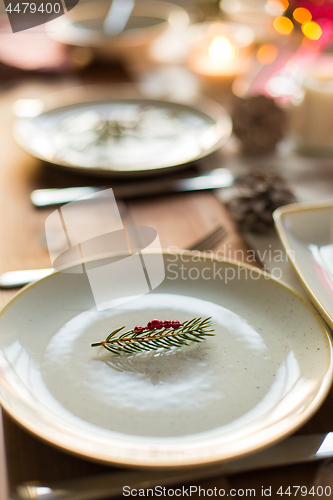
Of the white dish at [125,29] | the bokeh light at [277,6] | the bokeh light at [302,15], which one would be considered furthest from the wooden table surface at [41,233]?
the bokeh light at [277,6]

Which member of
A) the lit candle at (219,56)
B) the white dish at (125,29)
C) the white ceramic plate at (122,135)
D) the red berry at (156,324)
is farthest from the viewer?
the white dish at (125,29)

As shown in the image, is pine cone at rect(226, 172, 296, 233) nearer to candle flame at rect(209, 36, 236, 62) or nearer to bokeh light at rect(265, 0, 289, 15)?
candle flame at rect(209, 36, 236, 62)

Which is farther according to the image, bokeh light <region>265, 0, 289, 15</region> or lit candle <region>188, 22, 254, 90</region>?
bokeh light <region>265, 0, 289, 15</region>

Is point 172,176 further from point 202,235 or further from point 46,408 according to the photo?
point 46,408

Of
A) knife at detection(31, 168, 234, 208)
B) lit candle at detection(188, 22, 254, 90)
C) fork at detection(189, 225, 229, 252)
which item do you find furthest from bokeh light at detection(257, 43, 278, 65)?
fork at detection(189, 225, 229, 252)

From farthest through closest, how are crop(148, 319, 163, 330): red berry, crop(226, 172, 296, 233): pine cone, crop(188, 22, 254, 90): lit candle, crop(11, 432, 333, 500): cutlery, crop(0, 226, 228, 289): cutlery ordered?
crop(188, 22, 254, 90): lit candle
crop(226, 172, 296, 233): pine cone
crop(0, 226, 228, 289): cutlery
crop(148, 319, 163, 330): red berry
crop(11, 432, 333, 500): cutlery

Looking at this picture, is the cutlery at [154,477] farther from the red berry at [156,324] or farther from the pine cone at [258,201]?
the pine cone at [258,201]
